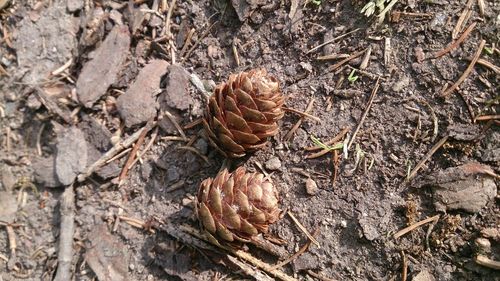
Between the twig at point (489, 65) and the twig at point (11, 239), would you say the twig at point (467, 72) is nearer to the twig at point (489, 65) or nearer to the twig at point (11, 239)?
the twig at point (489, 65)

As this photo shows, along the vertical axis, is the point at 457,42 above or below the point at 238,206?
above

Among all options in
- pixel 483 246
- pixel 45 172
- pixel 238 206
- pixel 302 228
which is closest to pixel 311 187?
pixel 302 228

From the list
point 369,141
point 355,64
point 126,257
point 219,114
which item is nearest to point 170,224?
point 126,257

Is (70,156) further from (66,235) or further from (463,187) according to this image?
(463,187)

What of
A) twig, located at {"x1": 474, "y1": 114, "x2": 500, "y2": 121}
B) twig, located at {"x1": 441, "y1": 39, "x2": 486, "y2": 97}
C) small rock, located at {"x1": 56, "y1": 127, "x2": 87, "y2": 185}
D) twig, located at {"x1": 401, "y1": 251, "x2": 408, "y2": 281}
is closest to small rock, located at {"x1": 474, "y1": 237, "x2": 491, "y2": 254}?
twig, located at {"x1": 401, "y1": 251, "x2": 408, "y2": 281}

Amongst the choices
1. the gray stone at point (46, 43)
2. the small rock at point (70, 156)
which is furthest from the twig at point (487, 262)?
the gray stone at point (46, 43)

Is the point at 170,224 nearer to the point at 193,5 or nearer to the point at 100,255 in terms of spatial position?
the point at 100,255

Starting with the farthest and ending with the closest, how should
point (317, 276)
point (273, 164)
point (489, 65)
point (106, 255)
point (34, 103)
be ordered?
1. point (34, 103)
2. point (106, 255)
3. point (273, 164)
4. point (317, 276)
5. point (489, 65)

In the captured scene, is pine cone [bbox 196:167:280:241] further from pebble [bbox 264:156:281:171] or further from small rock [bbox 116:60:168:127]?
small rock [bbox 116:60:168:127]
